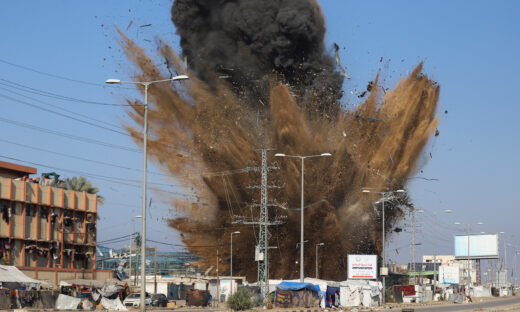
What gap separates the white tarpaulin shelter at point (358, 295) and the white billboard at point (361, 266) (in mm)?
5794

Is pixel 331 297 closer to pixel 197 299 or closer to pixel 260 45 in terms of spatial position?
pixel 197 299

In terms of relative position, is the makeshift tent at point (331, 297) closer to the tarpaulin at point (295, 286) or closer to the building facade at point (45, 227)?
the tarpaulin at point (295, 286)

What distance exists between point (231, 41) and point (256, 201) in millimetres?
26997

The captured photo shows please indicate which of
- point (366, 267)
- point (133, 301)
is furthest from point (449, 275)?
point (133, 301)

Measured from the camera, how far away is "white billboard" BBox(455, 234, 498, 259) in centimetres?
12938

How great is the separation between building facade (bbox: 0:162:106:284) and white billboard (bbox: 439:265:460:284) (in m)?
85.7

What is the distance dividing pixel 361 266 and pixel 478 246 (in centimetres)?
6061

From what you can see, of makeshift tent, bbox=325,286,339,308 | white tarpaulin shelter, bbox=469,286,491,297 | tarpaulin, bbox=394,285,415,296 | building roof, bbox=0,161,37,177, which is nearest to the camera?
makeshift tent, bbox=325,286,339,308

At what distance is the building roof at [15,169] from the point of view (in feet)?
240

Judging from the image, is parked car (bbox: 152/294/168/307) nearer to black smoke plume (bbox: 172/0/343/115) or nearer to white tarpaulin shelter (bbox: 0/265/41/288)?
white tarpaulin shelter (bbox: 0/265/41/288)

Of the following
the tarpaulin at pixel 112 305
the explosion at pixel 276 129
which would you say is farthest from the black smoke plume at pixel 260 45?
the tarpaulin at pixel 112 305

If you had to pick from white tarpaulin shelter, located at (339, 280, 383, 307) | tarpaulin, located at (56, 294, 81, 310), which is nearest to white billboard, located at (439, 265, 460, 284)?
white tarpaulin shelter, located at (339, 280, 383, 307)

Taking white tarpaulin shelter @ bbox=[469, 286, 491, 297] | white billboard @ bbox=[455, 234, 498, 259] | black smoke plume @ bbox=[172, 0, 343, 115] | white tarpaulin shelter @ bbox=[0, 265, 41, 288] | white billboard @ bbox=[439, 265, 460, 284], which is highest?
black smoke plume @ bbox=[172, 0, 343, 115]

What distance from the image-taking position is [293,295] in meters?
60.1
